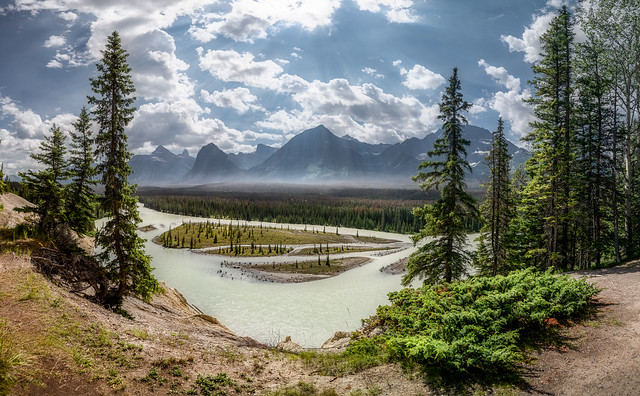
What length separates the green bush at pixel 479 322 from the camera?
8.70 m

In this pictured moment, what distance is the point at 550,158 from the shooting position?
A: 22766 millimetres

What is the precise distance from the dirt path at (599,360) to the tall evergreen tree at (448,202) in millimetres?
9426

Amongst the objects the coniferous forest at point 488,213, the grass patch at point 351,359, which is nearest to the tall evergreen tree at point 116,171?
the coniferous forest at point 488,213

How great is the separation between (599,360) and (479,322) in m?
2.94

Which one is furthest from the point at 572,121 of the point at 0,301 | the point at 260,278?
the point at 260,278

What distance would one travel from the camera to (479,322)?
33.2 feet

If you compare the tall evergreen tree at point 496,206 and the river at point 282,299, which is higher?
the tall evergreen tree at point 496,206

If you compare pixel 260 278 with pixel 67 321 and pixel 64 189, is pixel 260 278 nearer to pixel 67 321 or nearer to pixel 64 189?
pixel 64 189

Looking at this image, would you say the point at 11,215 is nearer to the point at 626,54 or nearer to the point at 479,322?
the point at 479,322

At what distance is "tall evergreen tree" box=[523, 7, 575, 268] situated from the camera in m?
22.8

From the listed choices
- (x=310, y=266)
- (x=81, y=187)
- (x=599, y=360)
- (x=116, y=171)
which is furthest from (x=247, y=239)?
(x=599, y=360)

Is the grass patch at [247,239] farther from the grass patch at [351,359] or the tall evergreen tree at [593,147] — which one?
the grass patch at [351,359]

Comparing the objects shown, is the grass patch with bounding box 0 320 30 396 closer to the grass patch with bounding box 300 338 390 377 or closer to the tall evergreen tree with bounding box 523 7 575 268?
the grass patch with bounding box 300 338 390 377

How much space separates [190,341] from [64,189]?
1986 centimetres
